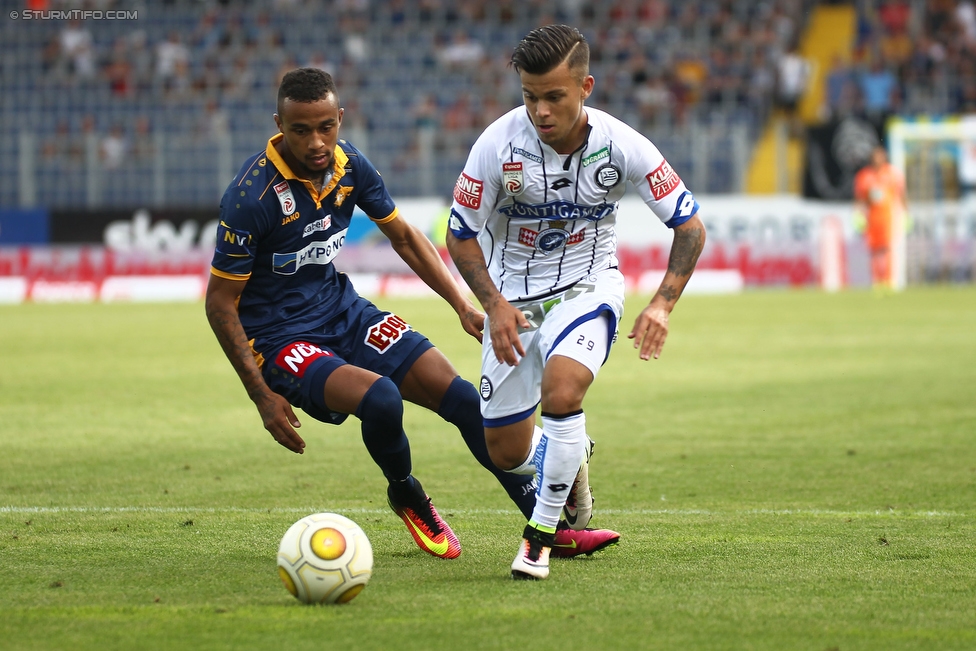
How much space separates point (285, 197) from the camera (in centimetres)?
557

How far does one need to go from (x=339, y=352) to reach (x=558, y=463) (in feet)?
4.04

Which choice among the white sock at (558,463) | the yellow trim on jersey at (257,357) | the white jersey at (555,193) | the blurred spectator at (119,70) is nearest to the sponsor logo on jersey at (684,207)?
the white jersey at (555,193)

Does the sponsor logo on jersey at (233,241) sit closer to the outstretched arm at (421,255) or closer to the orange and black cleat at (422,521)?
the outstretched arm at (421,255)

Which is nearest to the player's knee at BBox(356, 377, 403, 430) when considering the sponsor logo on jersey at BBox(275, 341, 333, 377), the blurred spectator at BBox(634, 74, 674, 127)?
the sponsor logo on jersey at BBox(275, 341, 333, 377)

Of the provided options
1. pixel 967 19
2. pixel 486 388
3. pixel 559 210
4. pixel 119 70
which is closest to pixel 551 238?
pixel 559 210

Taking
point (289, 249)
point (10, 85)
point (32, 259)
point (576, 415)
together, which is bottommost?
point (32, 259)

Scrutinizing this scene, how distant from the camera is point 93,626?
4246mm

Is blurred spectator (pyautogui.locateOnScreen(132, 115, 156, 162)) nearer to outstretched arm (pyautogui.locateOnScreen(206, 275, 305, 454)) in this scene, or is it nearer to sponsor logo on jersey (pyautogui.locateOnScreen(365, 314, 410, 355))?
sponsor logo on jersey (pyautogui.locateOnScreen(365, 314, 410, 355))

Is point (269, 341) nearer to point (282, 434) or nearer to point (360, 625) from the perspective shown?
point (282, 434)

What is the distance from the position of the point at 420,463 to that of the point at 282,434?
3.18m

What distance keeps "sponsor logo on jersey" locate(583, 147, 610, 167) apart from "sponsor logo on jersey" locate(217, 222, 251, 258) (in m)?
1.43

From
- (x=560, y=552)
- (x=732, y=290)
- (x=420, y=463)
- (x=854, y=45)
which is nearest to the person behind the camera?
(x=560, y=552)

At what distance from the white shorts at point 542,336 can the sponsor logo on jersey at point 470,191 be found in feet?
1.62

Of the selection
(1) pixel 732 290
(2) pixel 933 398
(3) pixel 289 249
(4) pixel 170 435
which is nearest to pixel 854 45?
(1) pixel 732 290
